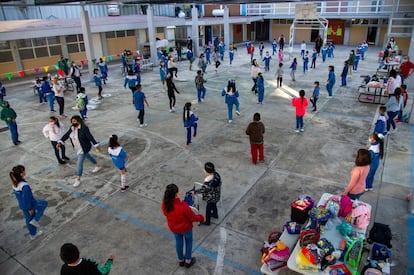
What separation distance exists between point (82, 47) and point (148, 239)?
943 inches

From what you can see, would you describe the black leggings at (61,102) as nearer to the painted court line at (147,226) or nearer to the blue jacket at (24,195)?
the painted court line at (147,226)

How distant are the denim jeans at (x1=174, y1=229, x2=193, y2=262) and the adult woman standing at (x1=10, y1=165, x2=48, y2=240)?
9.62 feet

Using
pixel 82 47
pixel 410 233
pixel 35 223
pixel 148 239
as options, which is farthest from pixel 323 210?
pixel 82 47

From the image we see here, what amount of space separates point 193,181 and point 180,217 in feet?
11.2

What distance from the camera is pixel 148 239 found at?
620 centimetres

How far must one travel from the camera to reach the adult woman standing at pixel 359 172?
220 inches

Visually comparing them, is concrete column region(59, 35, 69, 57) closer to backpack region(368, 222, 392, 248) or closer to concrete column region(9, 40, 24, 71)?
concrete column region(9, 40, 24, 71)

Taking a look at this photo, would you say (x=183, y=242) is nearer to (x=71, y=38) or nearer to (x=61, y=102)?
(x=61, y=102)

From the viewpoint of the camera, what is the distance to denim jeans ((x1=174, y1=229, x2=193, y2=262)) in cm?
503

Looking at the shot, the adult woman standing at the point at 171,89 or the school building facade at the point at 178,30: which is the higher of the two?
the school building facade at the point at 178,30

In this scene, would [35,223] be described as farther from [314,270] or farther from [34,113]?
[34,113]

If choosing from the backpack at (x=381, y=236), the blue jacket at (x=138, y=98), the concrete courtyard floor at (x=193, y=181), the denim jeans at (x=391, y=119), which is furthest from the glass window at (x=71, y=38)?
the backpack at (x=381, y=236)

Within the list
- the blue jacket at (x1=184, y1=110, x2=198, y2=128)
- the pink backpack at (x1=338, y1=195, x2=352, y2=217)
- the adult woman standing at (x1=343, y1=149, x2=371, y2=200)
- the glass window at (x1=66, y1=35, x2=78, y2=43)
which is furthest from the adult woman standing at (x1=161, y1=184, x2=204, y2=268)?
the glass window at (x1=66, y1=35, x2=78, y2=43)

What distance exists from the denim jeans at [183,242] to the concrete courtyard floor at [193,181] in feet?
0.83
